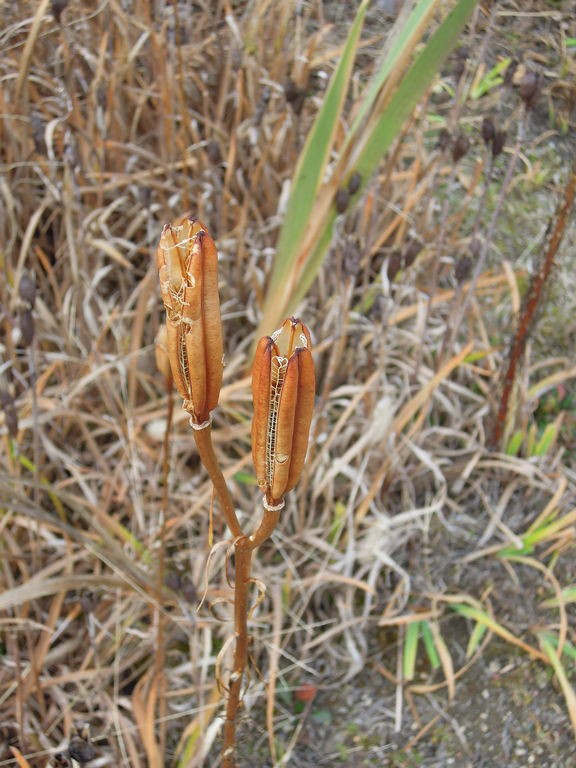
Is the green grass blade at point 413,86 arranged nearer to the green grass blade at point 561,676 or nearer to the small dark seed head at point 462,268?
the small dark seed head at point 462,268

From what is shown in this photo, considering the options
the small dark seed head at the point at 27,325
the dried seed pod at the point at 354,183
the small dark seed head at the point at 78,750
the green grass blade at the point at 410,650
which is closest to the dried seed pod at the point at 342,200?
the dried seed pod at the point at 354,183

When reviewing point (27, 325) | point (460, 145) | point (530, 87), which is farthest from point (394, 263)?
point (27, 325)

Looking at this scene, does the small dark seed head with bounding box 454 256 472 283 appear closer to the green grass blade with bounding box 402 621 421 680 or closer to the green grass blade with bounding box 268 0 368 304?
the green grass blade with bounding box 268 0 368 304

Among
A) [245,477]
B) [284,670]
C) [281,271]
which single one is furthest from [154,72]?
[284,670]

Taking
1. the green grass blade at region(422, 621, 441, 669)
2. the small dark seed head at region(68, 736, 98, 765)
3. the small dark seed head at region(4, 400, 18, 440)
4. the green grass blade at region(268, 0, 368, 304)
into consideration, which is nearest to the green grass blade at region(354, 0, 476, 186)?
the green grass blade at region(268, 0, 368, 304)

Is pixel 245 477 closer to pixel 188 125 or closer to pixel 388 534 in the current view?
pixel 388 534

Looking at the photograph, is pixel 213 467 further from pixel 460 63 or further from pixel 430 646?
pixel 460 63
